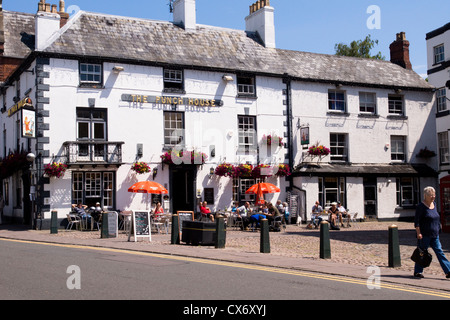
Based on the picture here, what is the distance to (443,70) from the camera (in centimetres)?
3591

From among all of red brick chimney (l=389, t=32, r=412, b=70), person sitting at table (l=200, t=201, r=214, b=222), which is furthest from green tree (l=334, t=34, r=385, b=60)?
person sitting at table (l=200, t=201, r=214, b=222)

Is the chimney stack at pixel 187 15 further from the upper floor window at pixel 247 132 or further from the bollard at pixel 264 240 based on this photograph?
the bollard at pixel 264 240

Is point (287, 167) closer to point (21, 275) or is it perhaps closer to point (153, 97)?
point (153, 97)

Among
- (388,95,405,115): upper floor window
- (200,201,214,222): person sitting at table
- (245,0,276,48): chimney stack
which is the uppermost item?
(245,0,276,48): chimney stack

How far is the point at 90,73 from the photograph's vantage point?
26797mm

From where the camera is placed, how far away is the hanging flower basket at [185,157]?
27.5 meters

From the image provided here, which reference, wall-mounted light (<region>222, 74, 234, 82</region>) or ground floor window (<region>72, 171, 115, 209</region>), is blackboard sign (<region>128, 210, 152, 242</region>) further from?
wall-mounted light (<region>222, 74, 234, 82</region>)

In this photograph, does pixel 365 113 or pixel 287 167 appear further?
pixel 365 113

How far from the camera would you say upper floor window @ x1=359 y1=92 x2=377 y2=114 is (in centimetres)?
3353

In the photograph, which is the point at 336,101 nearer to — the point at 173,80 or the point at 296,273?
the point at 173,80

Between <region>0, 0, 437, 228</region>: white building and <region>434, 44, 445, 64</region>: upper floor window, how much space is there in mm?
2678

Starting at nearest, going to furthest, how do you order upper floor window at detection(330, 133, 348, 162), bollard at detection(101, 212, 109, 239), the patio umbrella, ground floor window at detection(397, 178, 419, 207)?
bollard at detection(101, 212, 109, 239), the patio umbrella, upper floor window at detection(330, 133, 348, 162), ground floor window at detection(397, 178, 419, 207)

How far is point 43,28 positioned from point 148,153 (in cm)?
778
